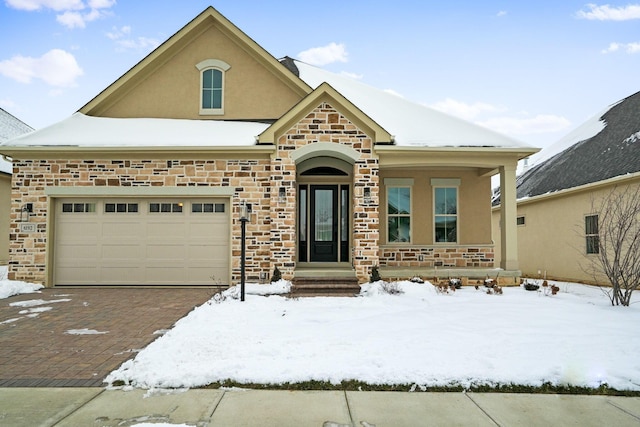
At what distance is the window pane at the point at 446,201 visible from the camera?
12.4 meters

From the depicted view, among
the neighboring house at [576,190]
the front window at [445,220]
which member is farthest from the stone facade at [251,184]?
the neighboring house at [576,190]

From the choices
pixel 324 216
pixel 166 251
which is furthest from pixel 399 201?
pixel 166 251

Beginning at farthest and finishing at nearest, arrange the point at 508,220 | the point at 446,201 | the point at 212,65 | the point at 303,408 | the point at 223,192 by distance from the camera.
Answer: the point at 212,65 → the point at 446,201 → the point at 508,220 → the point at 223,192 → the point at 303,408

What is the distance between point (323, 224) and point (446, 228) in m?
3.80

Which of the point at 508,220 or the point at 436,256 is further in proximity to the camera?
the point at 436,256

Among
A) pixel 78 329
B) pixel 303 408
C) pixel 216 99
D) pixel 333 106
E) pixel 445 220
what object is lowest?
pixel 303 408

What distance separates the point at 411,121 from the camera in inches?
488

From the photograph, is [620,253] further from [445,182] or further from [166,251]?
[166,251]

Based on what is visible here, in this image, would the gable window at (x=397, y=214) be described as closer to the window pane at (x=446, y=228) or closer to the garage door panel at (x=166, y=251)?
the window pane at (x=446, y=228)

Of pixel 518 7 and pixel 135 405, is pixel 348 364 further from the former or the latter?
pixel 518 7

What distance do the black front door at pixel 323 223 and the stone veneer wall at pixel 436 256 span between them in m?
1.57

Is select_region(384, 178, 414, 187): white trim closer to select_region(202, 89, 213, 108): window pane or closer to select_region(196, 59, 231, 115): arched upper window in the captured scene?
select_region(196, 59, 231, 115): arched upper window

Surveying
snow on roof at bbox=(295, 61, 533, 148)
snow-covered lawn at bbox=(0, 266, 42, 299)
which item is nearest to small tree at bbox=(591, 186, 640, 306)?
snow on roof at bbox=(295, 61, 533, 148)

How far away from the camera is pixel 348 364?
468 centimetres
